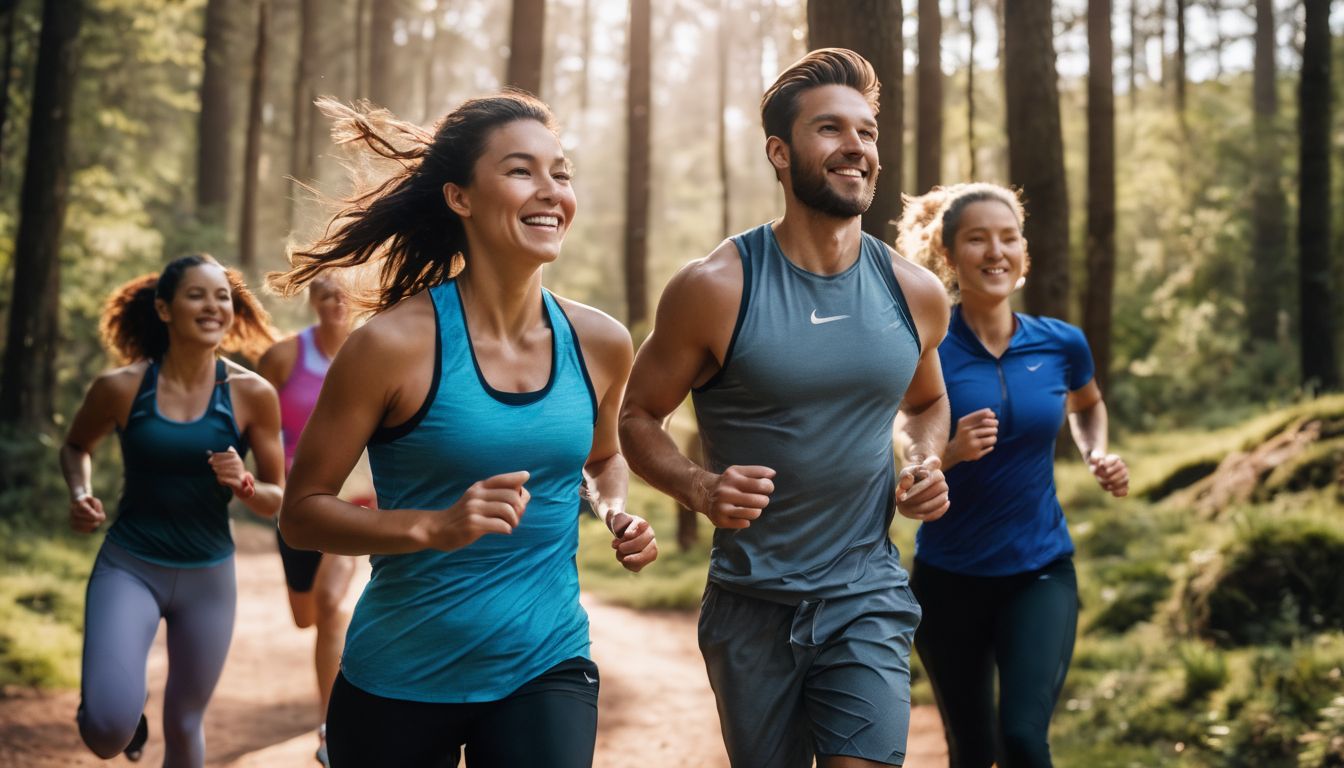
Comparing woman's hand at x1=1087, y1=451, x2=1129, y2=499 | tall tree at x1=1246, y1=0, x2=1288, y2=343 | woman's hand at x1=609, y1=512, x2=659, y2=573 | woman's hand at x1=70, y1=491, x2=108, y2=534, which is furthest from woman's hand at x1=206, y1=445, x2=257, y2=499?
tall tree at x1=1246, y1=0, x2=1288, y2=343

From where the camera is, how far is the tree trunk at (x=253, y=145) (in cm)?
2494

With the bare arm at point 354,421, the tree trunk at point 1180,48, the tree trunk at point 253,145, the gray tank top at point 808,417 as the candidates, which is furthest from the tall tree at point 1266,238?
the bare arm at point 354,421

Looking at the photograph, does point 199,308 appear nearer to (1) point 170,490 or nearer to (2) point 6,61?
(1) point 170,490

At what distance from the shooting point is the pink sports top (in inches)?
306

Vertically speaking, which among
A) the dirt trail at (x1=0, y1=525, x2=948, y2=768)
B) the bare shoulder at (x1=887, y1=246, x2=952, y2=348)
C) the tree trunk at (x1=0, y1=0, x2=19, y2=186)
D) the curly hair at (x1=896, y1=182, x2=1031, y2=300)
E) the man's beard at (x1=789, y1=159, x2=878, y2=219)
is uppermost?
the tree trunk at (x1=0, y1=0, x2=19, y2=186)

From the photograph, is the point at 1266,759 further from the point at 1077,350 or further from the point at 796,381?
the point at 796,381

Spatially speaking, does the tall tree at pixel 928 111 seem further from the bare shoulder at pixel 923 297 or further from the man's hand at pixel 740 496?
the man's hand at pixel 740 496

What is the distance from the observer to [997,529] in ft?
16.4

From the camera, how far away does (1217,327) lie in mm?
27219

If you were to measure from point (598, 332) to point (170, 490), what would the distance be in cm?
288

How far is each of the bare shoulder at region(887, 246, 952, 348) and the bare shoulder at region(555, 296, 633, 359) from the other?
39.9 inches

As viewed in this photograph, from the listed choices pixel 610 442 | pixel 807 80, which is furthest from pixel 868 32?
pixel 610 442

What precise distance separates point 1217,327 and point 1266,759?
2258cm

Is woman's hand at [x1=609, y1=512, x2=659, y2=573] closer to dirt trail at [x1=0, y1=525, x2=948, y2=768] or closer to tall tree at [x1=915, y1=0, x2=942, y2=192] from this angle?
dirt trail at [x1=0, y1=525, x2=948, y2=768]
